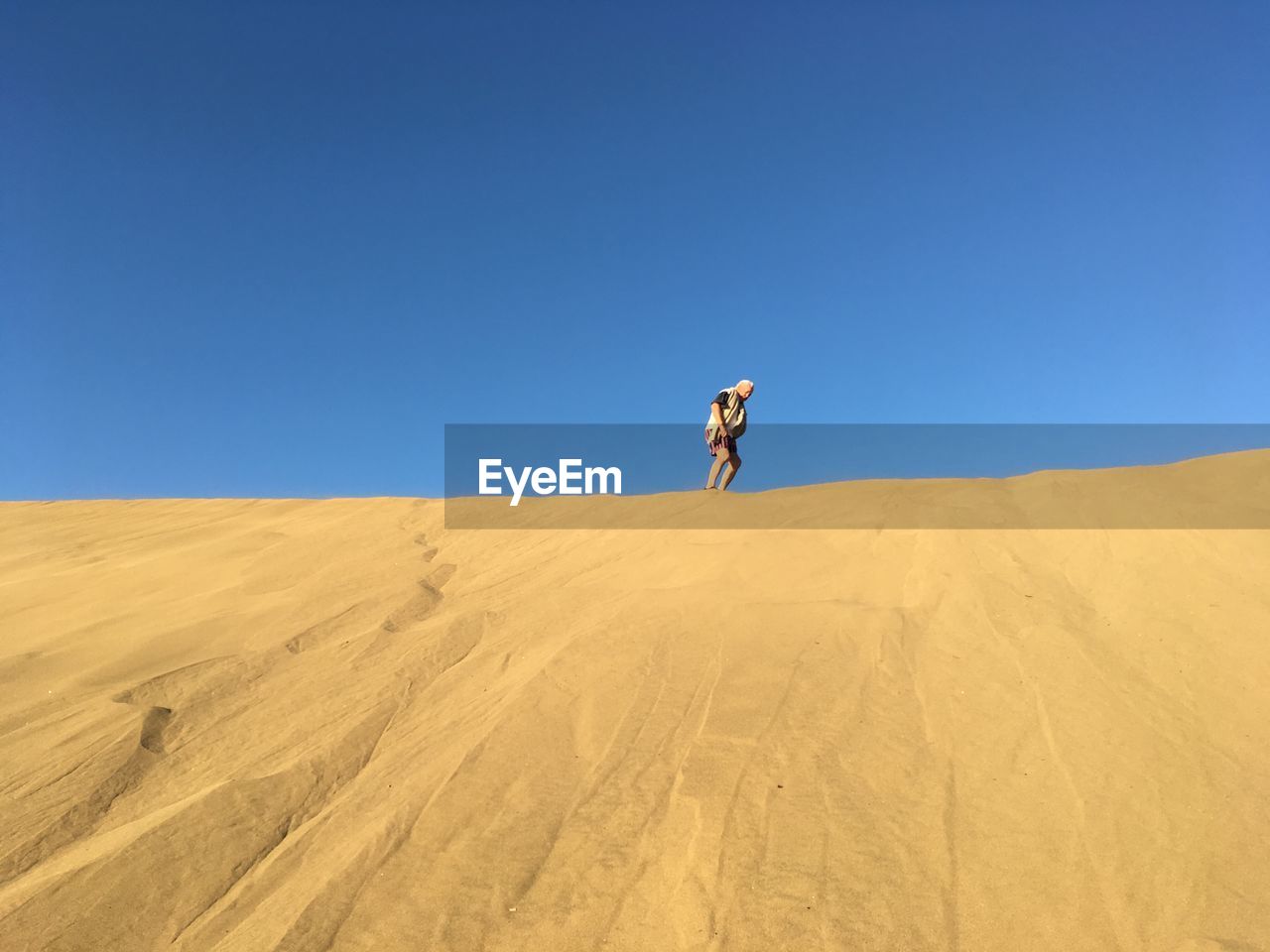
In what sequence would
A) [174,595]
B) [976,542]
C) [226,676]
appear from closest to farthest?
[226,676]
[976,542]
[174,595]

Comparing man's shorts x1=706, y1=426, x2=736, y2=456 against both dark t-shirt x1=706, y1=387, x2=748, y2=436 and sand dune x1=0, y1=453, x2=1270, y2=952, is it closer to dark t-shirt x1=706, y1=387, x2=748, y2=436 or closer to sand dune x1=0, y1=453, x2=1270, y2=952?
dark t-shirt x1=706, y1=387, x2=748, y2=436

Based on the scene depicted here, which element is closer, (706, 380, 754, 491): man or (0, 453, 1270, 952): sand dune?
(0, 453, 1270, 952): sand dune

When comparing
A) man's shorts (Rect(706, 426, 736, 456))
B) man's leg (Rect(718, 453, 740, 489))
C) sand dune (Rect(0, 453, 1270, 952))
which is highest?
man's shorts (Rect(706, 426, 736, 456))

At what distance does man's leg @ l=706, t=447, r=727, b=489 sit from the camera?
9.70m

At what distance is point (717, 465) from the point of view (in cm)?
984

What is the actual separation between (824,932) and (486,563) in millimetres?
5043

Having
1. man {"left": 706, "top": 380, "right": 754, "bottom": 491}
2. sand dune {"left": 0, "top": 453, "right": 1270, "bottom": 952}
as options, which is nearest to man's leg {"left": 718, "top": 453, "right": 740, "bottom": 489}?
man {"left": 706, "top": 380, "right": 754, "bottom": 491}

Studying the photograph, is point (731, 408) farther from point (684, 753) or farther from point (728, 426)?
point (684, 753)

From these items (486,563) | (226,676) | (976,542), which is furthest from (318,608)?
(976,542)

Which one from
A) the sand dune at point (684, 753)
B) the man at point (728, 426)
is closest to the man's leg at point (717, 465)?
the man at point (728, 426)

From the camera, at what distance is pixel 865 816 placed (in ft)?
11.1

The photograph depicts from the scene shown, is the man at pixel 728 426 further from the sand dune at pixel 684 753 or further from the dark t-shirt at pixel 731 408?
the sand dune at pixel 684 753

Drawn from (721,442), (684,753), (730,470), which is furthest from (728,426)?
(684,753)

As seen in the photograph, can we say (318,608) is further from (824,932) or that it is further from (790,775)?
(824,932)
